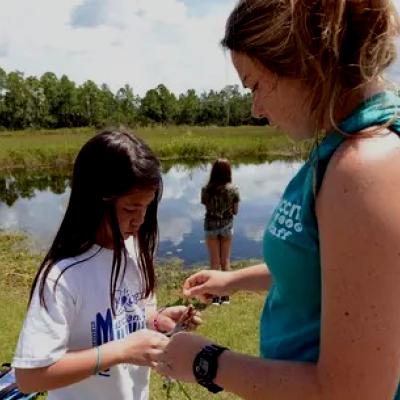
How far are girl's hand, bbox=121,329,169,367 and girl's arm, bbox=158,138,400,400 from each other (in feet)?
1.95

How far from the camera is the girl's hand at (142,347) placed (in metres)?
1.50

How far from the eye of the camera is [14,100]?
61.8 metres

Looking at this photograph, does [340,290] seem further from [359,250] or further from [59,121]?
[59,121]

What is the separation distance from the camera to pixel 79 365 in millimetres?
1632

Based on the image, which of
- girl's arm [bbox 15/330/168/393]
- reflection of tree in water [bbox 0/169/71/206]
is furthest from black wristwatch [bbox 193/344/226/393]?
reflection of tree in water [bbox 0/169/71/206]

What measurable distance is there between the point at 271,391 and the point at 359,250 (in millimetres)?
309

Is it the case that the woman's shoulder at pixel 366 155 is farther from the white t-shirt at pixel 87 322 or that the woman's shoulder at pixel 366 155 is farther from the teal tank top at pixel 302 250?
the white t-shirt at pixel 87 322

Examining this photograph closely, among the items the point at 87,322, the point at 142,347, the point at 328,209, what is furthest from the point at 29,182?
the point at 328,209

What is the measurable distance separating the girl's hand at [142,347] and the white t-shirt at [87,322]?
18cm

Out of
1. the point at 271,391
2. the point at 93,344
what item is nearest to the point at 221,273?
the point at 93,344

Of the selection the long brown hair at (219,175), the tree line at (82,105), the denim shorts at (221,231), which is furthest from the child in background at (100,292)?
the tree line at (82,105)

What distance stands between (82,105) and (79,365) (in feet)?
227

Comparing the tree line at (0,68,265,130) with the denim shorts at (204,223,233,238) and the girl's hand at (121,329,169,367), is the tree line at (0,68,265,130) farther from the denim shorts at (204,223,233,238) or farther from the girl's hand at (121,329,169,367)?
the girl's hand at (121,329,169,367)

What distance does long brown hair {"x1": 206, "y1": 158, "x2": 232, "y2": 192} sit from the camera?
24.0 feet
